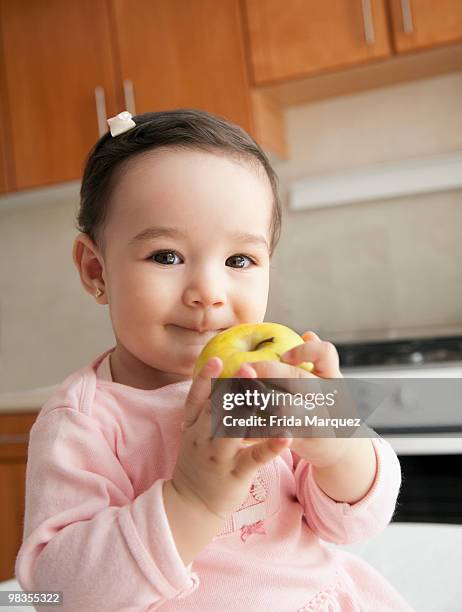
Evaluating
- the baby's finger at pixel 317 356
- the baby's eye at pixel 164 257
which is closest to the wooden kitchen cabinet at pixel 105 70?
the baby's eye at pixel 164 257

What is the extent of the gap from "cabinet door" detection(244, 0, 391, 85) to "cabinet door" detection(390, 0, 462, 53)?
39 millimetres

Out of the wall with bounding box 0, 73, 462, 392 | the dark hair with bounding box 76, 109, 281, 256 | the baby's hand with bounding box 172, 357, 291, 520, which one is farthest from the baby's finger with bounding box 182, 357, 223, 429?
the wall with bounding box 0, 73, 462, 392

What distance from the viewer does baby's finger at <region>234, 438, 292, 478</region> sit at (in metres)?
0.46

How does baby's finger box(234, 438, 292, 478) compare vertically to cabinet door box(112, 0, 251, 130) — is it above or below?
below

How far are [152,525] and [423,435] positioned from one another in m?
1.22

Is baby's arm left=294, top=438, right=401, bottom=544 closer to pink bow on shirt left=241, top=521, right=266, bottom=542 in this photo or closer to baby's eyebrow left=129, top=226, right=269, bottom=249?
pink bow on shirt left=241, top=521, right=266, bottom=542

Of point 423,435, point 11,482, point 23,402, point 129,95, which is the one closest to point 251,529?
point 423,435

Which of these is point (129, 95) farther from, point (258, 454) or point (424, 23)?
point (258, 454)

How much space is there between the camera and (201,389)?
1.62 ft

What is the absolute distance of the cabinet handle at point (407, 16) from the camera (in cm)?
191

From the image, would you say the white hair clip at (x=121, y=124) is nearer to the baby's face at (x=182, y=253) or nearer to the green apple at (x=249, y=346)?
the baby's face at (x=182, y=253)

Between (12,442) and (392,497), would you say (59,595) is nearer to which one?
(392,497)

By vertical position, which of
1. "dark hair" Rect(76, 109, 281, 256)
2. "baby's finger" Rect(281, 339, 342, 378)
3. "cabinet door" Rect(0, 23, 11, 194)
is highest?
"cabinet door" Rect(0, 23, 11, 194)

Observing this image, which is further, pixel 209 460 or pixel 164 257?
pixel 164 257
